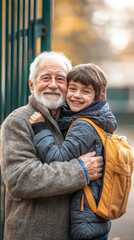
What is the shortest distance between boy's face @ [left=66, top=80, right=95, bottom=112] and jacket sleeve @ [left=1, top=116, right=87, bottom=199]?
1.35 feet

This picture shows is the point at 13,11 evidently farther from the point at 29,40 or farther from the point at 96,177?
the point at 96,177

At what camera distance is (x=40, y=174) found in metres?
2.06

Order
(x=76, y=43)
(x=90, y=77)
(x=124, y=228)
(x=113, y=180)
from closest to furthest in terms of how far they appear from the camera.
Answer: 1. (x=113, y=180)
2. (x=90, y=77)
3. (x=124, y=228)
4. (x=76, y=43)

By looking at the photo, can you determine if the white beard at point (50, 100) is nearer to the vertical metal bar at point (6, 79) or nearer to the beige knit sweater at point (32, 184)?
the beige knit sweater at point (32, 184)

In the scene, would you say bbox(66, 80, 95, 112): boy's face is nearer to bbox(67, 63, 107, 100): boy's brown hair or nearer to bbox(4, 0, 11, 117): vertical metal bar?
bbox(67, 63, 107, 100): boy's brown hair

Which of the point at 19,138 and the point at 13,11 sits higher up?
the point at 13,11

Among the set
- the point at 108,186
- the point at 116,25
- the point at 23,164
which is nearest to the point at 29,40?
the point at 23,164

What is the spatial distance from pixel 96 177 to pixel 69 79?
0.75 m

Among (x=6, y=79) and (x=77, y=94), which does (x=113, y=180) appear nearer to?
(x=77, y=94)

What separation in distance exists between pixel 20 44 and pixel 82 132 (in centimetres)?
153

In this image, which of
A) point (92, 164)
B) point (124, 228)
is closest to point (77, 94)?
point (92, 164)

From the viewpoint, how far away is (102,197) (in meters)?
2.13

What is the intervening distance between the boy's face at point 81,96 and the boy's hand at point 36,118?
24 centimetres

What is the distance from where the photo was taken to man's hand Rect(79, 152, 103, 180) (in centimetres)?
217
